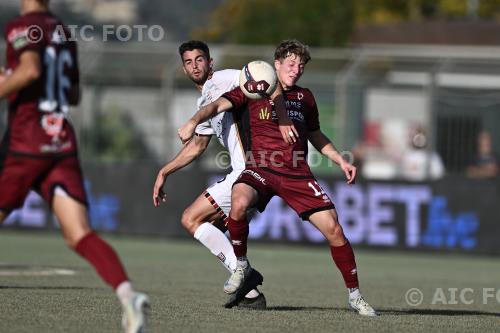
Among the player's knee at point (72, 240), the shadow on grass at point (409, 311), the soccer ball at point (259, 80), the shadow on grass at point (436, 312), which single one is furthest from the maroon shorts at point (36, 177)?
the shadow on grass at point (436, 312)

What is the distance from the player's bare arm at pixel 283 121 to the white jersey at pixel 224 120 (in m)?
0.76

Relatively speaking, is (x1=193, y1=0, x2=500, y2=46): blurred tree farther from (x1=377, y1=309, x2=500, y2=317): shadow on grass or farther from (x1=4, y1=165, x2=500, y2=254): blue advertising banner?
(x1=377, y1=309, x2=500, y2=317): shadow on grass

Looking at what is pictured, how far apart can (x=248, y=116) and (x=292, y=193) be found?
0.82m

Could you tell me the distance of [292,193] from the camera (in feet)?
32.3

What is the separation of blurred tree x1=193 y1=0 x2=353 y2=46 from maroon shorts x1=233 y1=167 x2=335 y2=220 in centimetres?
3395

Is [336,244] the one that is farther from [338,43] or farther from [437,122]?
[338,43]

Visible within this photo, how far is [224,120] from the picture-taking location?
10.6 meters

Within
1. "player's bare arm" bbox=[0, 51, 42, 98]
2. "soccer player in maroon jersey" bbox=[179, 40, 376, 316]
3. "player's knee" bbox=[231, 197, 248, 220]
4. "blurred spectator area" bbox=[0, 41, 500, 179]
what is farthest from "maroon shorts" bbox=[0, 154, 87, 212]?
"blurred spectator area" bbox=[0, 41, 500, 179]

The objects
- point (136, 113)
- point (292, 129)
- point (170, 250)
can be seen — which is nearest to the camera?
point (292, 129)

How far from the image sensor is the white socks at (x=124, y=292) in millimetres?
7473

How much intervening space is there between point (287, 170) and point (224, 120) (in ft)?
3.32

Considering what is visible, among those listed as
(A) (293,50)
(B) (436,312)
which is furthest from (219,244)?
(B) (436,312)

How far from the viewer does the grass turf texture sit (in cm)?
896

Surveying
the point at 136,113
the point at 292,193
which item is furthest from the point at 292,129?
the point at 136,113
